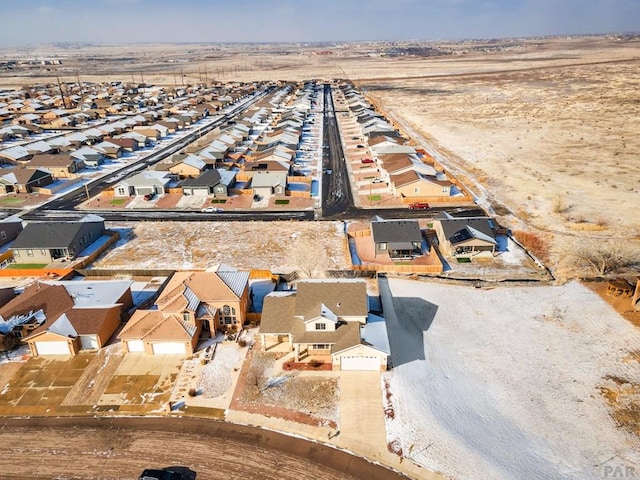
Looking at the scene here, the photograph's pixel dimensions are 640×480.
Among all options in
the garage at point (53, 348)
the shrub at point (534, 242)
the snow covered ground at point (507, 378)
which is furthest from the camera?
the shrub at point (534, 242)

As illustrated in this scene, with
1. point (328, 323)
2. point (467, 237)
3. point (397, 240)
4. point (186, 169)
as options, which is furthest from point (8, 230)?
point (467, 237)

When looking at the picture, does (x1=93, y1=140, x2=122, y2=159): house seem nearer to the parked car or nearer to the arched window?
the parked car

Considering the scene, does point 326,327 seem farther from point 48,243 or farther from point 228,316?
point 48,243

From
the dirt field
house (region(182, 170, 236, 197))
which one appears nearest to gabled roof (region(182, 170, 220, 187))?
house (region(182, 170, 236, 197))

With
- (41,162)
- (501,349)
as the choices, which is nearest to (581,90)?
(501,349)

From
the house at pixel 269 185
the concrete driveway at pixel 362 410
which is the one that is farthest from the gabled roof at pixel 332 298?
the house at pixel 269 185

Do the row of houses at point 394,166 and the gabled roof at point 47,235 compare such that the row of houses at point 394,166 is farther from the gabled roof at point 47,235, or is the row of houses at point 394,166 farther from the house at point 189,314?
the gabled roof at point 47,235
